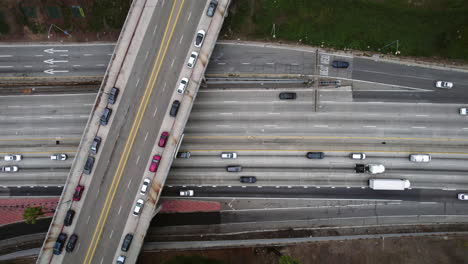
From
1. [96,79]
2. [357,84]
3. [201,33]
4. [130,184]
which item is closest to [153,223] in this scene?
[130,184]

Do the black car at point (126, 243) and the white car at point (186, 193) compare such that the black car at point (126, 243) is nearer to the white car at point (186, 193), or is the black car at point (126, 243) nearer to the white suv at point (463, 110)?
the white car at point (186, 193)

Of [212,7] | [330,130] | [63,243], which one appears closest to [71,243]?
[63,243]

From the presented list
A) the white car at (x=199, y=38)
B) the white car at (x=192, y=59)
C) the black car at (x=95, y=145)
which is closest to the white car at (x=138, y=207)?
the black car at (x=95, y=145)

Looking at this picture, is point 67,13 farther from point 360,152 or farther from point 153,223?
point 360,152

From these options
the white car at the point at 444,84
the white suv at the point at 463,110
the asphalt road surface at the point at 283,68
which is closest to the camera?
the white suv at the point at 463,110

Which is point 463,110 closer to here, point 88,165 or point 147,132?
point 147,132

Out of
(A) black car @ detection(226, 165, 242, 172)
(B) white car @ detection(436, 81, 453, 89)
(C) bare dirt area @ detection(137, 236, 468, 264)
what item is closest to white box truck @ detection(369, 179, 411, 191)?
(C) bare dirt area @ detection(137, 236, 468, 264)
